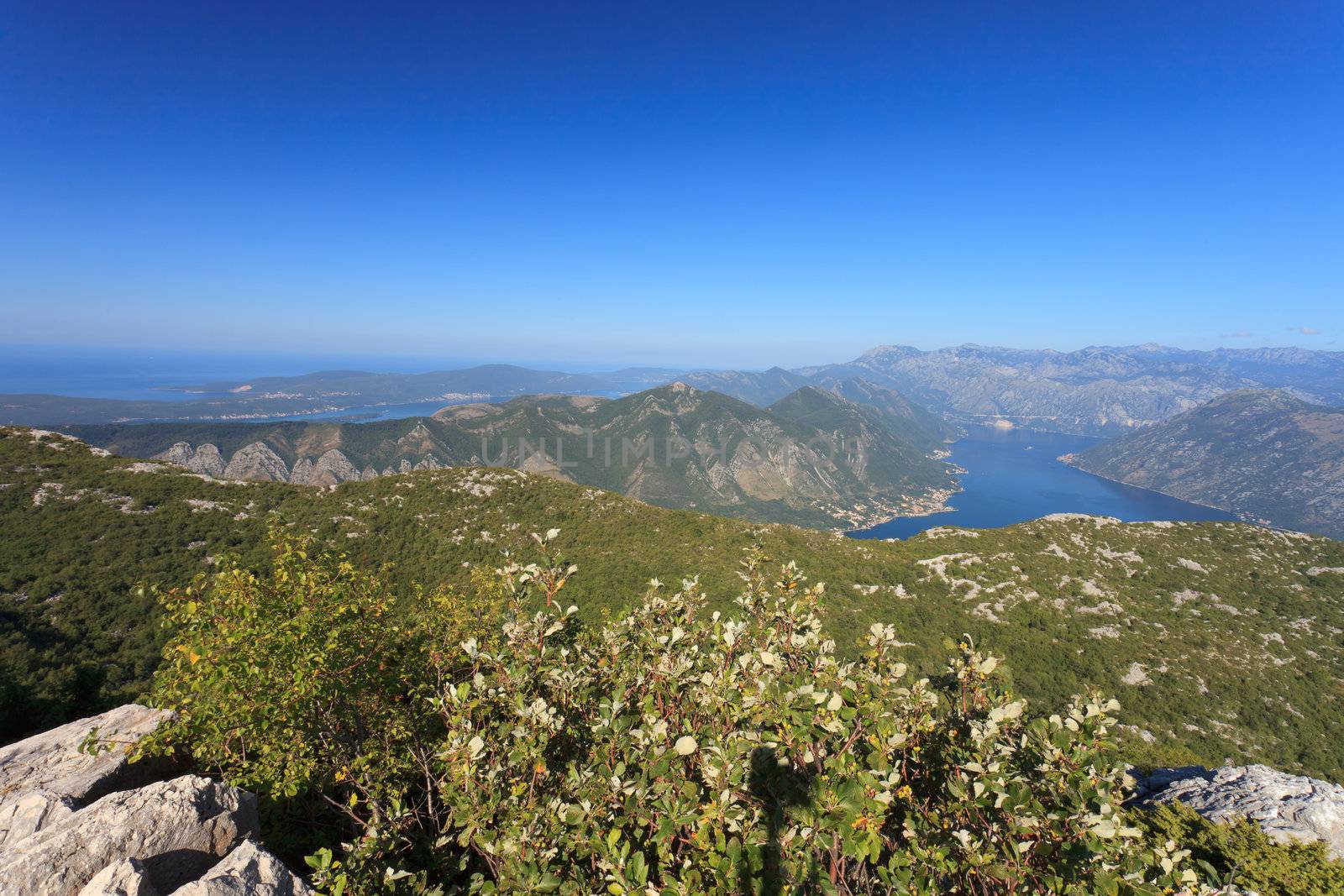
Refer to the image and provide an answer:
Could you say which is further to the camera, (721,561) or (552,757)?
(721,561)

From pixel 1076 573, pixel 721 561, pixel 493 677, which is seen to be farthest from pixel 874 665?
pixel 1076 573

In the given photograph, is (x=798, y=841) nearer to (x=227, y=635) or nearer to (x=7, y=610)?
(x=227, y=635)

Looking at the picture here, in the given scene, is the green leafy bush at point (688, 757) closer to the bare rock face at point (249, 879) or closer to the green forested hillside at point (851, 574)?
the bare rock face at point (249, 879)

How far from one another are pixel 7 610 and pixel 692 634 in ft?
203

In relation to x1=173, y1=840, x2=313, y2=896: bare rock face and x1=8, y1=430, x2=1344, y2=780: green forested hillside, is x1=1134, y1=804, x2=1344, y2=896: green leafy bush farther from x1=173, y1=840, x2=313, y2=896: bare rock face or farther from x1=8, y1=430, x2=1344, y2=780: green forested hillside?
x1=8, y1=430, x2=1344, y2=780: green forested hillside

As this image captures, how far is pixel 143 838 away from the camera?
6809 mm

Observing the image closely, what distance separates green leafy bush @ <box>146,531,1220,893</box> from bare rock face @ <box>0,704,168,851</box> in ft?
4.33

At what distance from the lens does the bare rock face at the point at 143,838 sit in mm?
6055

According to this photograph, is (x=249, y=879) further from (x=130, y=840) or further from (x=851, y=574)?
(x=851, y=574)

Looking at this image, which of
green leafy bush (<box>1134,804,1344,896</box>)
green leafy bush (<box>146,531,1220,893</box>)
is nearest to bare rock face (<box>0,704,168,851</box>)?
green leafy bush (<box>146,531,1220,893</box>)

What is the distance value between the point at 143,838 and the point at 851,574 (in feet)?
222

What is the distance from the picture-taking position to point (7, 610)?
38469 millimetres

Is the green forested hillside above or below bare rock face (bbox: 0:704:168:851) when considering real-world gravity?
below

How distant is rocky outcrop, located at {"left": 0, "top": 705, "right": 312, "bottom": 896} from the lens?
5828 millimetres
